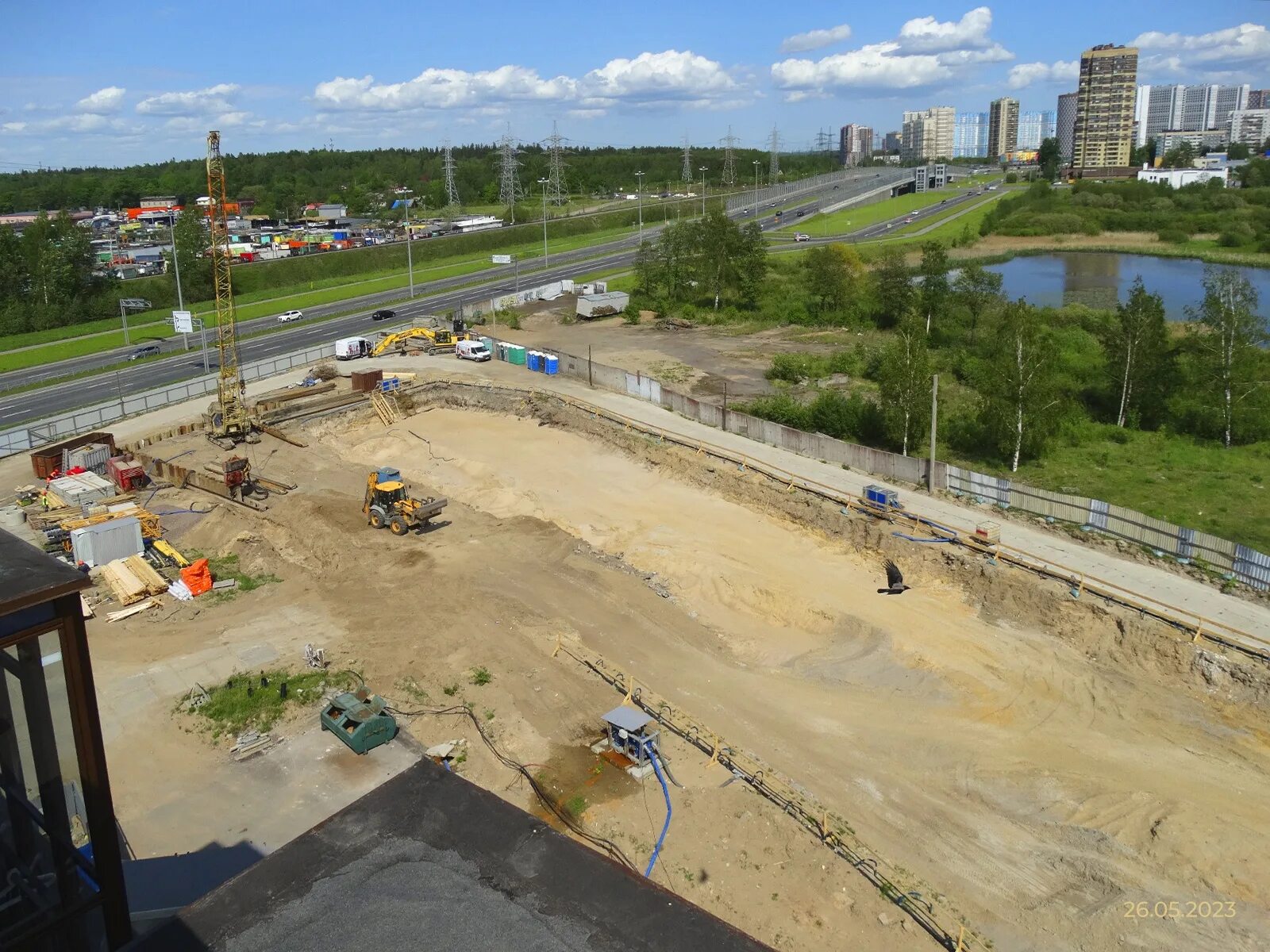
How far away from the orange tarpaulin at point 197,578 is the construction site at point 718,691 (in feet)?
0.32

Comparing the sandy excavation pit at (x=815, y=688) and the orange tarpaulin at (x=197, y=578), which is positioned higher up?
the orange tarpaulin at (x=197, y=578)

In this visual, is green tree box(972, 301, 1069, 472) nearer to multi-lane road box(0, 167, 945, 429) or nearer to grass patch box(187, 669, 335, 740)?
grass patch box(187, 669, 335, 740)

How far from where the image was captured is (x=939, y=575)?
88.7 ft

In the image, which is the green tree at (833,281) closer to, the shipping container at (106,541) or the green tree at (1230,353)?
the green tree at (1230,353)

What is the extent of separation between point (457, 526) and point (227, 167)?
7160 inches

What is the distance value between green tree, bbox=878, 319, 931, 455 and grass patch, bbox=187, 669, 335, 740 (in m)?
22.3

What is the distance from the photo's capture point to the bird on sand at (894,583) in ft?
87.1

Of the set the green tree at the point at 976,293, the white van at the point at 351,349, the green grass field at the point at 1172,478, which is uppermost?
the green tree at the point at 976,293

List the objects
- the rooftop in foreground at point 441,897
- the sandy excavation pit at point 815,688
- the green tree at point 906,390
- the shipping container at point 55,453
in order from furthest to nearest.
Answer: the shipping container at point 55,453
the green tree at point 906,390
the sandy excavation pit at point 815,688
the rooftop in foreground at point 441,897

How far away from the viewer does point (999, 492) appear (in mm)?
29375

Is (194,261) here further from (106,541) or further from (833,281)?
(106,541)

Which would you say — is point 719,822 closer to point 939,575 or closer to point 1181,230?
point 939,575

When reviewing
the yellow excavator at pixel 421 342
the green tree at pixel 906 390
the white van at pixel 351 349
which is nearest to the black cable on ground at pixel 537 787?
the green tree at pixel 906 390

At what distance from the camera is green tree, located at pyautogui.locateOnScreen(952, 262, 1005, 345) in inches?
2218
